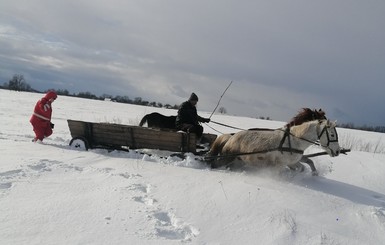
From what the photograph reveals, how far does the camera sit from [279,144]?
6965 mm

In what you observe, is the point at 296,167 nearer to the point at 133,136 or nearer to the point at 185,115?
the point at 185,115

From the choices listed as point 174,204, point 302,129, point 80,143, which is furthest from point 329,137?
point 80,143

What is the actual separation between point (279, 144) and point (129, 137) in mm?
3462

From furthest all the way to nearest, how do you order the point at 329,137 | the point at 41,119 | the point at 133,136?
the point at 41,119
the point at 133,136
the point at 329,137

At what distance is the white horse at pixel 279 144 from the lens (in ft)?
21.4

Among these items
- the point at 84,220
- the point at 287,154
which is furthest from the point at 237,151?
the point at 84,220

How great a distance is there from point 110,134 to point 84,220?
15.1ft

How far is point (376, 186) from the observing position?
7148mm

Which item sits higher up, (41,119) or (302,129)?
(302,129)

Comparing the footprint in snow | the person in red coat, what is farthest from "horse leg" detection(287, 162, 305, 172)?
the person in red coat

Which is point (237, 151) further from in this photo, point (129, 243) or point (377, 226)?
point (129, 243)

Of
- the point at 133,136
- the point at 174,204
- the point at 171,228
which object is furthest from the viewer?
the point at 133,136

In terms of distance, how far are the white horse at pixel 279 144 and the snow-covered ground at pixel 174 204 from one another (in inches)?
11.8

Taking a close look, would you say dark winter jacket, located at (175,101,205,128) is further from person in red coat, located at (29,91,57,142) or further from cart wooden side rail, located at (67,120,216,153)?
person in red coat, located at (29,91,57,142)
